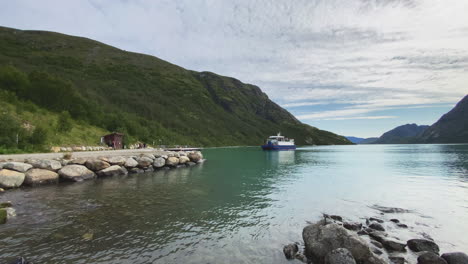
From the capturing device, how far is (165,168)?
46.4 m

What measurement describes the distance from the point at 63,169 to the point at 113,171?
696 centimetres

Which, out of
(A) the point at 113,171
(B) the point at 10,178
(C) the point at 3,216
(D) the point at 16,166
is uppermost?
(D) the point at 16,166

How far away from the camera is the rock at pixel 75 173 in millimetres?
29406

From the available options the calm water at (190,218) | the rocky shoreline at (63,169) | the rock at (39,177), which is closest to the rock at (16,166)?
the rocky shoreline at (63,169)

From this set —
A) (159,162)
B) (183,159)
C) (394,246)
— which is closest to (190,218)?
(394,246)

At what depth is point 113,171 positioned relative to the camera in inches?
1405

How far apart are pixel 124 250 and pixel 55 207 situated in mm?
10934

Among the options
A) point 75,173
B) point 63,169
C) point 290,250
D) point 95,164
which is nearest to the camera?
point 290,250

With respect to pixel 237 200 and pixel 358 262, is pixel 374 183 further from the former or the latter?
pixel 358 262

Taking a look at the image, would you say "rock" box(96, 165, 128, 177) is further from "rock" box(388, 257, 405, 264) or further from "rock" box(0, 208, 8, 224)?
"rock" box(388, 257, 405, 264)

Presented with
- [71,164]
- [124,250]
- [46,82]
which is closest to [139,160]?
[71,164]

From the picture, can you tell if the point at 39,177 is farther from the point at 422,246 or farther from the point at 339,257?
the point at 422,246

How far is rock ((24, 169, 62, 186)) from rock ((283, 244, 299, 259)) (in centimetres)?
2906

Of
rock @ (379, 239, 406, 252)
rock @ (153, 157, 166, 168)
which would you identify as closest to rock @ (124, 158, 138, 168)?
rock @ (153, 157, 166, 168)
